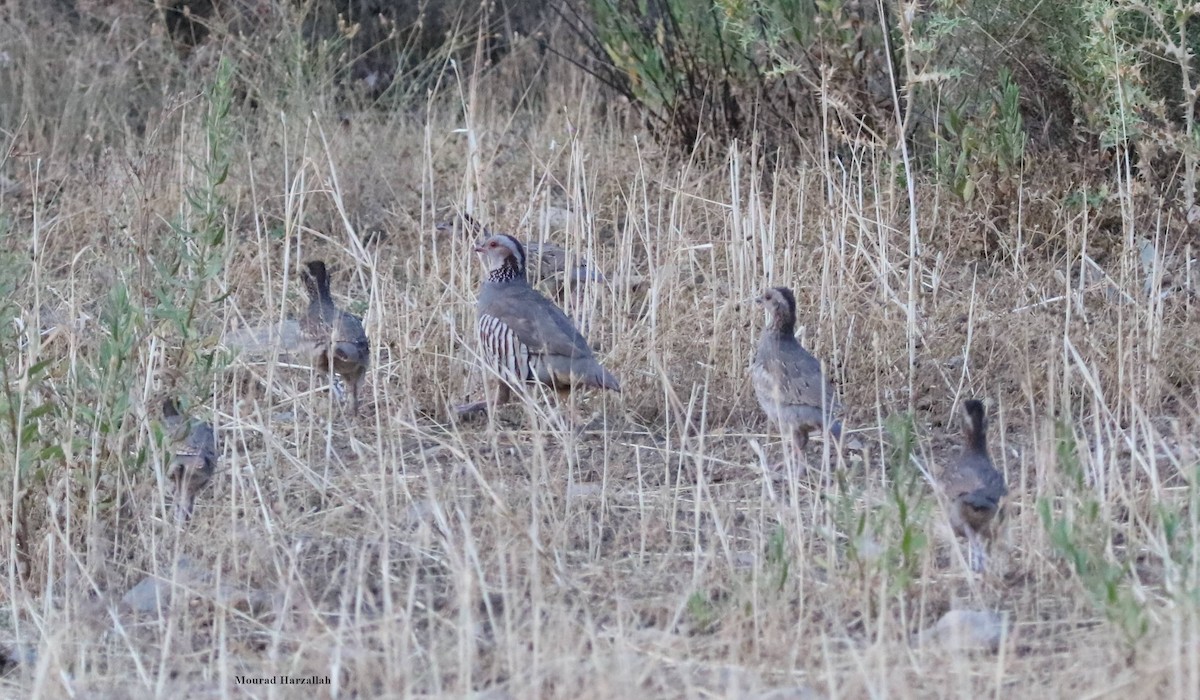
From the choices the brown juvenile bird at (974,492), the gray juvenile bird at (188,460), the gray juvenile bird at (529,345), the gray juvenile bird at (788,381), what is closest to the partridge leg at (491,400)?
the gray juvenile bird at (529,345)

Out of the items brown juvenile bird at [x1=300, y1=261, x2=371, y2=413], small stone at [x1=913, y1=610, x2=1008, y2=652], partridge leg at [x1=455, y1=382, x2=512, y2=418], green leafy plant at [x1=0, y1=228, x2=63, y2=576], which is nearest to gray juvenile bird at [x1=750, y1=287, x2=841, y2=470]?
partridge leg at [x1=455, y1=382, x2=512, y2=418]

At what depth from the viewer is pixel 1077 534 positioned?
178 inches

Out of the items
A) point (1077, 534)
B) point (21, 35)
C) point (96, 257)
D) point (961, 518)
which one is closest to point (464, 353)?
point (96, 257)

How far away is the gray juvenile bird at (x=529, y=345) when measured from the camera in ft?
22.7

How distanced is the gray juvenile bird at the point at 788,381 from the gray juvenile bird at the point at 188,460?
201 centimetres

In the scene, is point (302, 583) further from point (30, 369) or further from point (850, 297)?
point (850, 297)

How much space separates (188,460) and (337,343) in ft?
4.82

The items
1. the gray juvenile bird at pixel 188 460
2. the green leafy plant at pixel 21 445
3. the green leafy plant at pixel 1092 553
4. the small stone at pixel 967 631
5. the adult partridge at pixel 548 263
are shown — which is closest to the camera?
the green leafy plant at pixel 1092 553

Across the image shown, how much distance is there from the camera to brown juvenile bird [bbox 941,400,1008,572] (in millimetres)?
4875

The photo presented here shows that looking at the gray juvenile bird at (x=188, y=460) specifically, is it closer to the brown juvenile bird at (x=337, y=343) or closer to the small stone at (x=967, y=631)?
the brown juvenile bird at (x=337, y=343)

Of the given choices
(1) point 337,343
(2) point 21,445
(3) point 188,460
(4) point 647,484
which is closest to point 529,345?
(1) point 337,343

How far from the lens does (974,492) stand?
4.91 metres

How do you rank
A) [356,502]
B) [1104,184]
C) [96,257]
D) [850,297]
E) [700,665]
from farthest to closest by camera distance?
1. [96,257]
2. [1104,184]
3. [850,297]
4. [356,502]
5. [700,665]

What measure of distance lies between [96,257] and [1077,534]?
5.78 metres
